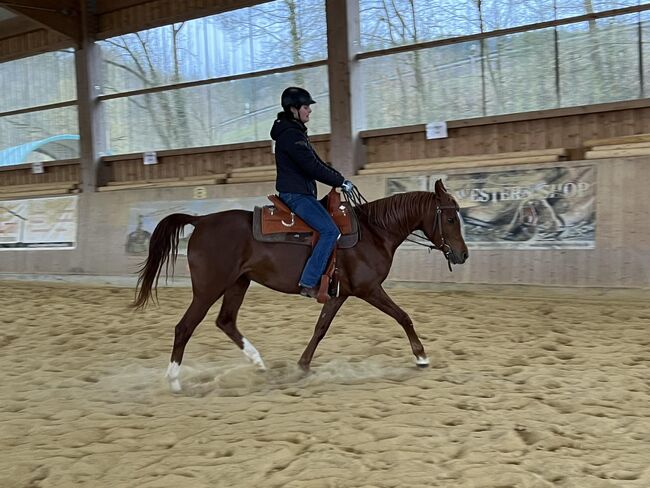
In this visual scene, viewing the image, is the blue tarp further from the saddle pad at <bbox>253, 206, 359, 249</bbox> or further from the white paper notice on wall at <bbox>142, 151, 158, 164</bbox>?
the saddle pad at <bbox>253, 206, 359, 249</bbox>

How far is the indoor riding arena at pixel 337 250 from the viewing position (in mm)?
3504

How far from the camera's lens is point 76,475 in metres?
3.11

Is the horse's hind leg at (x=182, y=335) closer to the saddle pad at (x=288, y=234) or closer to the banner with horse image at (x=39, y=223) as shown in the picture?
the saddle pad at (x=288, y=234)

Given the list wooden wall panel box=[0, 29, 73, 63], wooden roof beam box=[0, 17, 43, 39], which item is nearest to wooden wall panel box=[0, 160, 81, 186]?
wooden wall panel box=[0, 29, 73, 63]

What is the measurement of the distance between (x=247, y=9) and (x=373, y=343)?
25.3ft

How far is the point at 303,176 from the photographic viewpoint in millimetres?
5020

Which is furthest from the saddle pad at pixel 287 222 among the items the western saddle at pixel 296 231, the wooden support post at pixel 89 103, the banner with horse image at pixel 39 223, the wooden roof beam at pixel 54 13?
the wooden roof beam at pixel 54 13

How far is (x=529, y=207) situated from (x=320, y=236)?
4171 millimetres

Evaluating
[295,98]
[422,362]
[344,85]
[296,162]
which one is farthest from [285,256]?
[344,85]

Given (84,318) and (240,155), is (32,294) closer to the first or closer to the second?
(84,318)

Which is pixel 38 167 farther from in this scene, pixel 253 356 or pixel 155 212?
pixel 253 356

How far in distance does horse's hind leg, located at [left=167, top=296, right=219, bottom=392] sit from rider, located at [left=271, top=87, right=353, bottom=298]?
2.74 ft

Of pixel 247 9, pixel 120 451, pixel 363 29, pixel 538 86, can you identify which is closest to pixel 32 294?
pixel 247 9

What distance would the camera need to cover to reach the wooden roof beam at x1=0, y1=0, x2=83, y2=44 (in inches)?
467
